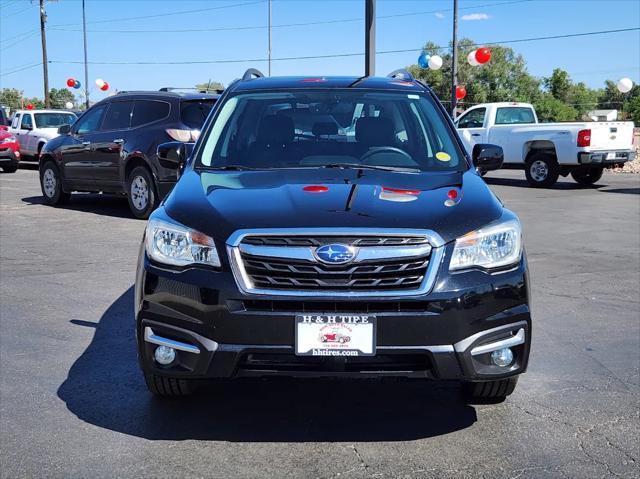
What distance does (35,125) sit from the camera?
76.1 ft

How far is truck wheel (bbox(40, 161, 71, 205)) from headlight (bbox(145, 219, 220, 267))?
1031 cm

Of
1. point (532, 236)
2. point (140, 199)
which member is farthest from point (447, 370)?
point (140, 199)

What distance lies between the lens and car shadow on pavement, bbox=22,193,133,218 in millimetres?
12859

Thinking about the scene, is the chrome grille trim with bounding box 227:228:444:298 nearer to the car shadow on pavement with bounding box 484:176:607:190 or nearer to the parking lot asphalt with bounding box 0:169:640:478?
the parking lot asphalt with bounding box 0:169:640:478

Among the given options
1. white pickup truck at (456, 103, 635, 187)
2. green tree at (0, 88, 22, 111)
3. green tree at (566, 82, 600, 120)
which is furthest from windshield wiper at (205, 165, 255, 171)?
green tree at (0, 88, 22, 111)

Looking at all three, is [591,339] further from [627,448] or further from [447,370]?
[447,370]

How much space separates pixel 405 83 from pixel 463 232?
2141mm

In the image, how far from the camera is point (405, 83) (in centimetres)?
539

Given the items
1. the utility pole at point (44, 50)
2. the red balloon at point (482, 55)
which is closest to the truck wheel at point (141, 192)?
the red balloon at point (482, 55)

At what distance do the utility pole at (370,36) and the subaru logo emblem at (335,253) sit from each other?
41.4ft

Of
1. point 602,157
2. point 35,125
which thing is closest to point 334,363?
point 602,157

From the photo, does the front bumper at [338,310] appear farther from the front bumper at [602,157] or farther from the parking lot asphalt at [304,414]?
the front bumper at [602,157]

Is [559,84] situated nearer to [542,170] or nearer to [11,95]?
[542,170]

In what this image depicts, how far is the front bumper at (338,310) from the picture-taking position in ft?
11.0
